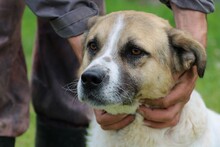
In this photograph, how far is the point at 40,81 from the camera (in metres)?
5.34

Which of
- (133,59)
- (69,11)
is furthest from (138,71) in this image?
(69,11)

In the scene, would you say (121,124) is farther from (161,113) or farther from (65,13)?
(65,13)

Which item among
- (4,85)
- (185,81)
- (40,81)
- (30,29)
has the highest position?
(185,81)

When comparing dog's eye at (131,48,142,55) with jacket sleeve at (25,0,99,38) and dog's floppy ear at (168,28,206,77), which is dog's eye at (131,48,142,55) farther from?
jacket sleeve at (25,0,99,38)

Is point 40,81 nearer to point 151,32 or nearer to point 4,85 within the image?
point 4,85

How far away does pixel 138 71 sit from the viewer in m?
3.77

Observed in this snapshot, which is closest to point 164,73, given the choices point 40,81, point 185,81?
point 185,81

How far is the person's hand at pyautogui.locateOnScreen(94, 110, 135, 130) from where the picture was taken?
12.8ft

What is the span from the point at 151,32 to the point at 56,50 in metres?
1.53

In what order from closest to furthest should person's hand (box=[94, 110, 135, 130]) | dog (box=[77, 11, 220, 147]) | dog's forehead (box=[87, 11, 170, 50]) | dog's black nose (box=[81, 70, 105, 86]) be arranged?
dog's black nose (box=[81, 70, 105, 86]) → dog (box=[77, 11, 220, 147]) → dog's forehead (box=[87, 11, 170, 50]) → person's hand (box=[94, 110, 135, 130])

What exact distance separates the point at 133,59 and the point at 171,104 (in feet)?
1.13

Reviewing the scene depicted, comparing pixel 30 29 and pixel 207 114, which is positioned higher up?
pixel 207 114

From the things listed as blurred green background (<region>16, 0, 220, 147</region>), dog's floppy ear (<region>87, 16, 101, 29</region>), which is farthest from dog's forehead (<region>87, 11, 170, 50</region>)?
blurred green background (<region>16, 0, 220, 147</region>)

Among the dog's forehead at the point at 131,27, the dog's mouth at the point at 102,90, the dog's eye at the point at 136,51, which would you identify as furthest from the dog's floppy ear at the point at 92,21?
the dog's mouth at the point at 102,90
